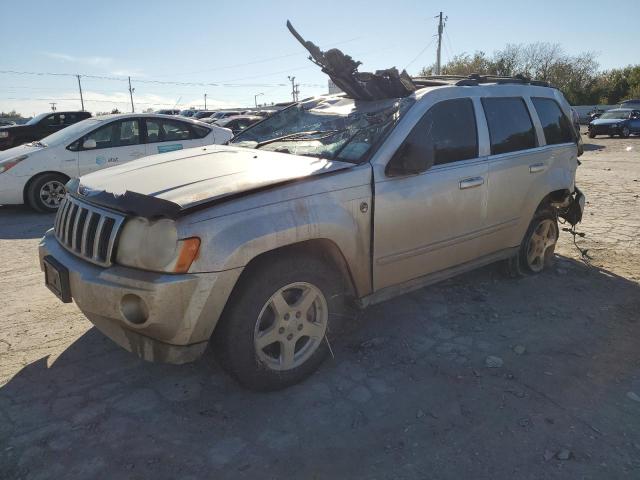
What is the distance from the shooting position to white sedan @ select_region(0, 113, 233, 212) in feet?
24.5

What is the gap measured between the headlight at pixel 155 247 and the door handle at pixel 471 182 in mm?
2113

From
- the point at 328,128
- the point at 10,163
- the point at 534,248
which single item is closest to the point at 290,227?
the point at 328,128

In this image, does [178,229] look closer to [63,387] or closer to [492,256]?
[63,387]

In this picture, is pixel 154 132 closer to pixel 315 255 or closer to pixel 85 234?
pixel 85 234

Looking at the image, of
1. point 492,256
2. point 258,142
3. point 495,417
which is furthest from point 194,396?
point 492,256

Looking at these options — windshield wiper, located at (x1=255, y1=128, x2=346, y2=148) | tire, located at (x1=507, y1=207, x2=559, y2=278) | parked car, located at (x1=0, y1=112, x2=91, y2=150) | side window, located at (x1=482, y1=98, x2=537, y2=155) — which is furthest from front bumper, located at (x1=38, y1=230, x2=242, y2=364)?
parked car, located at (x1=0, y1=112, x2=91, y2=150)

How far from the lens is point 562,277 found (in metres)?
4.81

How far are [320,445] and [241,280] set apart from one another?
950 mm

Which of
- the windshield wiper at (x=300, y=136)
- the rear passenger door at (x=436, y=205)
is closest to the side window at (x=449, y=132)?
the rear passenger door at (x=436, y=205)

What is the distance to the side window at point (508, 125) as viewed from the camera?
3.92 m

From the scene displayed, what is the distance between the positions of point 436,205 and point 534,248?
1919 mm

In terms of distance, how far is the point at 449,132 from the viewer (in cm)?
360

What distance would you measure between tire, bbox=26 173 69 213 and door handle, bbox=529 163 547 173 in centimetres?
686

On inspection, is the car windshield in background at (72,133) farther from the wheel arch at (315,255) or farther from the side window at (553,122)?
the side window at (553,122)
